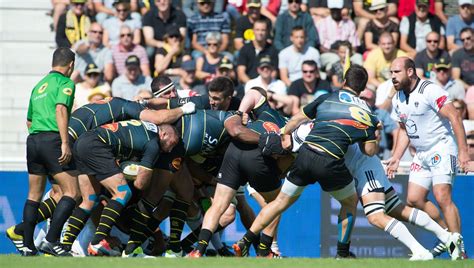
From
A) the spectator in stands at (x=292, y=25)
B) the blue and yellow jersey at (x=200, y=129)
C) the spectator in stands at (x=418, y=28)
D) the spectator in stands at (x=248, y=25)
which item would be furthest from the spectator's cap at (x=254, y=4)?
the blue and yellow jersey at (x=200, y=129)

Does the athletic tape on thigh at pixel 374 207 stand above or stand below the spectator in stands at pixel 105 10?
below

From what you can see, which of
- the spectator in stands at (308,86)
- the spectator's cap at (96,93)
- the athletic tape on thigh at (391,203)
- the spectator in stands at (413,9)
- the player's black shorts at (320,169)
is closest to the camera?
the player's black shorts at (320,169)

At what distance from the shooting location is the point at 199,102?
13047mm

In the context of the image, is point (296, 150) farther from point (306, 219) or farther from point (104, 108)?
point (306, 219)

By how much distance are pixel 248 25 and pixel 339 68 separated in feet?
6.40

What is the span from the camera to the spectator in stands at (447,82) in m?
17.7

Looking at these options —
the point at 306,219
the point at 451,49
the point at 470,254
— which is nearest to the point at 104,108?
the point at 306,219

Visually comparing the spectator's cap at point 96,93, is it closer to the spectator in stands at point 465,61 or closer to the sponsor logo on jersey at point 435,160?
the spectator in stands at point 465,61

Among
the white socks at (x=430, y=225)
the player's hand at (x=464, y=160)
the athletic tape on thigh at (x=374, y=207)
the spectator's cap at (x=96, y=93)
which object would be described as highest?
the player's hand at (x=464, y=160)

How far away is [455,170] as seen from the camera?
12.9 meters

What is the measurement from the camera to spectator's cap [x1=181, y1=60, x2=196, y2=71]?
1788 cm

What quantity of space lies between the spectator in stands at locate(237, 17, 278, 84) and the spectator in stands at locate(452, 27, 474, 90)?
10.2ft

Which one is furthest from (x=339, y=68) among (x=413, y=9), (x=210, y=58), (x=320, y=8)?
(x=413, y=9)

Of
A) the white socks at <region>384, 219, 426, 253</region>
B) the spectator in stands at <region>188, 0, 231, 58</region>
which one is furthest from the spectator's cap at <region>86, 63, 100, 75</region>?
the white socks at <region>384, 219, 426, 253</region>
